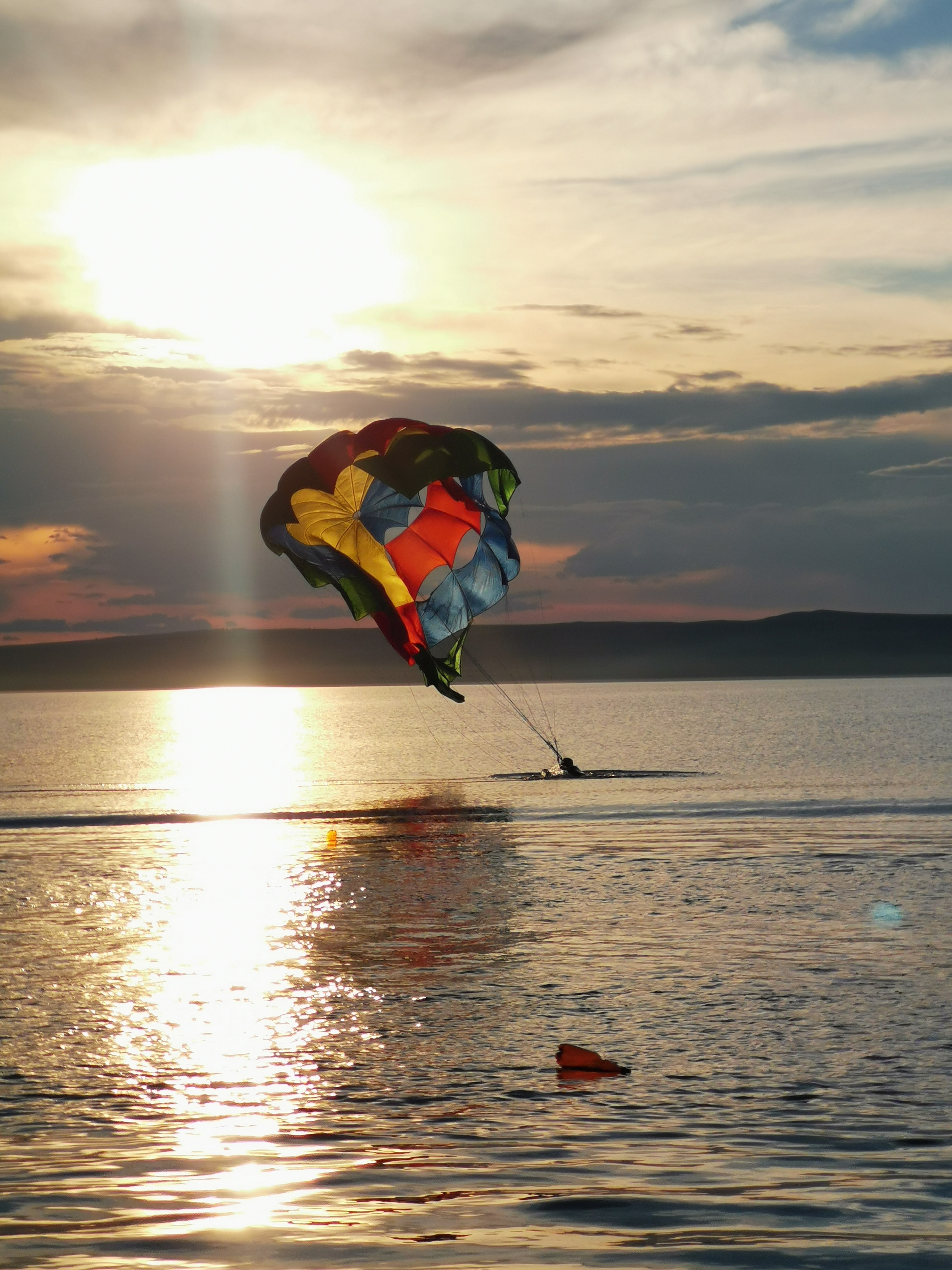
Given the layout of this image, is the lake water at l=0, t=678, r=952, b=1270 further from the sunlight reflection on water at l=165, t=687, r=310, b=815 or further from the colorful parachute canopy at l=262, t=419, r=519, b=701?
the sunlight reflection on water at l=165, t=687, r=310, b=815

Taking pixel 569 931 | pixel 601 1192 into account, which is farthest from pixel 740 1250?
pixel 569 931

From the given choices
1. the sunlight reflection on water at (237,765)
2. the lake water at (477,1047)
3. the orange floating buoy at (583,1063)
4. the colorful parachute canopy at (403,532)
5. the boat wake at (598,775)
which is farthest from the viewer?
the boat wake at (598,775)

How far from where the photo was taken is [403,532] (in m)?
37.6

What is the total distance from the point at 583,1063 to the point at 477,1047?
127cm

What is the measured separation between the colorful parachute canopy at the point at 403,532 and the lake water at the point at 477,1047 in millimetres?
6434

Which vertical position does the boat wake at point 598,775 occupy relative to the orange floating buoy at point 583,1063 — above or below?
below

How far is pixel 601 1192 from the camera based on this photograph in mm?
8898

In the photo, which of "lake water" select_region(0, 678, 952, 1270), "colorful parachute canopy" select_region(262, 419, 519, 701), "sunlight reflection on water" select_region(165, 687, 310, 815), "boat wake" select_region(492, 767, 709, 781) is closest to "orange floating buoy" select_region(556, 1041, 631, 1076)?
"lake water" select_region(0, 678, 952, 1270)

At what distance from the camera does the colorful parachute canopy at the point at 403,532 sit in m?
34.7

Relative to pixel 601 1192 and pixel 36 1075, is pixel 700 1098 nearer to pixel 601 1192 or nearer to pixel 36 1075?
pixel 601 1192

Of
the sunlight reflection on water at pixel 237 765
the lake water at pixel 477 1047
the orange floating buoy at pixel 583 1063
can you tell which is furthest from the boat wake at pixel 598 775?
the orange floating buoy at pixel 583 1063

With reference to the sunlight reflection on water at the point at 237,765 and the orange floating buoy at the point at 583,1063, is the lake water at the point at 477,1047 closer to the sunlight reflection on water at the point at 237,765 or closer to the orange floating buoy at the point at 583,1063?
the orange floating buoy at the point at 583,1063

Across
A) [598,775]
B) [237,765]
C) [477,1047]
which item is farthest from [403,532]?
[237,765]

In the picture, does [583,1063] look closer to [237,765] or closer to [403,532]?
[403,532]
